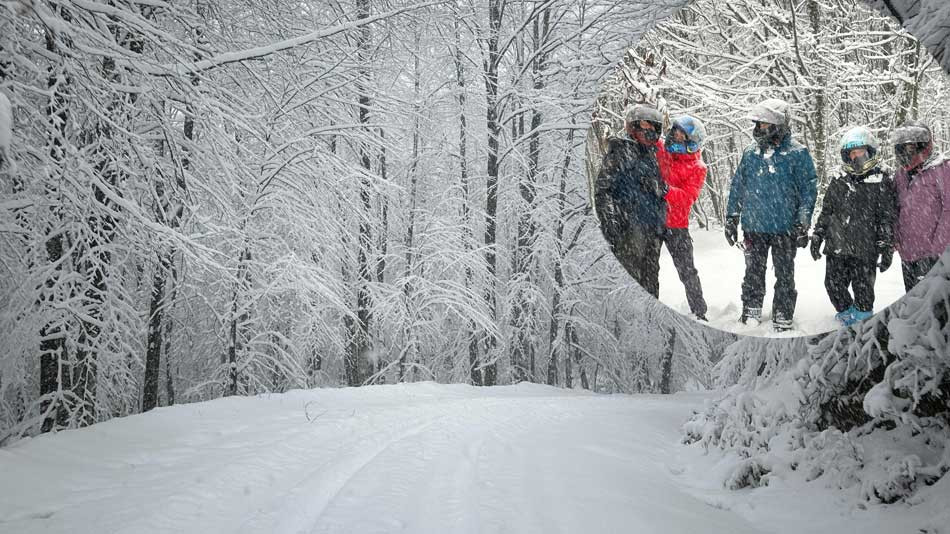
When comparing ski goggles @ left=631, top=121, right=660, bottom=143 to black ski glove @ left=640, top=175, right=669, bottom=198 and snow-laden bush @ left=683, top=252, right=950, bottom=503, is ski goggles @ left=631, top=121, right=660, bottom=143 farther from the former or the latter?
snow-laden bush @ left=683, top=252, right=950, bottom=503

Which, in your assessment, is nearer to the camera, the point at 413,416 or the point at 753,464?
the point at 753,464

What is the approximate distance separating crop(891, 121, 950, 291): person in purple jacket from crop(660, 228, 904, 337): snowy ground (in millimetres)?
30

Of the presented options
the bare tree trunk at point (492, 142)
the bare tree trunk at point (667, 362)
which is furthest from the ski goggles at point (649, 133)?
the bare tree trunk at point (667, 362)

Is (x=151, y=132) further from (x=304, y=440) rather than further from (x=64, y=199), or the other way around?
(x=304, y=440)

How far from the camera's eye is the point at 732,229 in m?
1.07

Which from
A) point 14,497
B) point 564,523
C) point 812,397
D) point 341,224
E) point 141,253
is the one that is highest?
point 341,224

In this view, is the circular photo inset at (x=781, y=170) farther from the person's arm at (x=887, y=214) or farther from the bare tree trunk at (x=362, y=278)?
the bare tree trunk at (x=362, y=278)

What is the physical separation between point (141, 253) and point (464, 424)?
407 centimetres

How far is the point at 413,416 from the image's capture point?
25.7 feet

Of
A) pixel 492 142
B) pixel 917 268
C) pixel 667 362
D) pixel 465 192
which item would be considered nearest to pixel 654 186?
pixel 917 268

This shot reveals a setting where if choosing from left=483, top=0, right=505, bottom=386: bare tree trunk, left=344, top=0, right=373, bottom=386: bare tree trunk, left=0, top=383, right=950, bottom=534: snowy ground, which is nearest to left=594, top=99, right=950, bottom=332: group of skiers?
left=0, top=383, right=950, bottom=534: snowy ground

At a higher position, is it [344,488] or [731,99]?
[731,99]

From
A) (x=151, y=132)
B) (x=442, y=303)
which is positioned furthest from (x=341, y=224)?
(x=151, y=132)

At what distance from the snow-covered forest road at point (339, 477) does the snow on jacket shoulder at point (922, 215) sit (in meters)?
3.24
